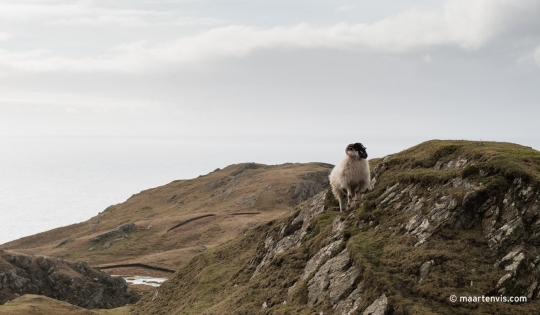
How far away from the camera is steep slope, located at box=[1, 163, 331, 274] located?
356 feet

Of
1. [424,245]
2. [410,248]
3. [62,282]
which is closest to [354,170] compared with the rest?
[410,248]

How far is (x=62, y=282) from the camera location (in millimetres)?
68250

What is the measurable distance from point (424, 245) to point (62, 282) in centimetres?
6307

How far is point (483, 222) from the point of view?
69.5ft

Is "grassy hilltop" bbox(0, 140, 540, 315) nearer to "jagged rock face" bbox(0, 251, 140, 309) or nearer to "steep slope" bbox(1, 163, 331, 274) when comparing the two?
"jagged rock face" bbox(0, 251, 140, 309)

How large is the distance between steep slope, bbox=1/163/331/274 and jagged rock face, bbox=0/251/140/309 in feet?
61.3

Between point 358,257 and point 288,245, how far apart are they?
1259cm

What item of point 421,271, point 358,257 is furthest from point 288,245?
point 421,271

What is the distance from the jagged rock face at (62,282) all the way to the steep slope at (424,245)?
41.5 metres

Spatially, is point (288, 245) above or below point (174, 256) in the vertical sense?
above

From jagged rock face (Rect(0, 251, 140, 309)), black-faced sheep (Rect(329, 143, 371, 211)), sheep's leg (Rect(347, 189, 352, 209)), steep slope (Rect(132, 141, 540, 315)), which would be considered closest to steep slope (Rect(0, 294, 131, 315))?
steep slope (Rect(132, 141, 540, 315))

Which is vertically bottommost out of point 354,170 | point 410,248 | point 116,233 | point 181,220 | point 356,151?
point 116,233

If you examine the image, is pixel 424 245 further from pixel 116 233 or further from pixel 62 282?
pixel 116 233

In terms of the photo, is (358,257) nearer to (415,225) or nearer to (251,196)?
(415,225)
